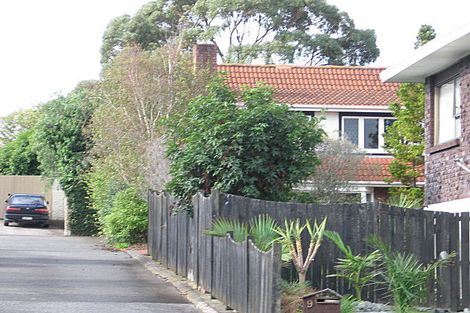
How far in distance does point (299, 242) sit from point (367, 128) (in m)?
20.6

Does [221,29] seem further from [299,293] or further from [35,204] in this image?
[299,293]

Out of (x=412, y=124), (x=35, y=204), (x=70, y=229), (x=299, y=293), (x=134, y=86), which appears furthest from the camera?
(x=35, y=204)

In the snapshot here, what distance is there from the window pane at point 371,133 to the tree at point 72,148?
11.5 metres

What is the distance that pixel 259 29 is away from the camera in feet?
193

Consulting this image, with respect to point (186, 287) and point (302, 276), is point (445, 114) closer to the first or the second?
point (186, 287)

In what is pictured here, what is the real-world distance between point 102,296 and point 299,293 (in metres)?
4.85

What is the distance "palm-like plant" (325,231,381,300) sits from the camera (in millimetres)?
15266

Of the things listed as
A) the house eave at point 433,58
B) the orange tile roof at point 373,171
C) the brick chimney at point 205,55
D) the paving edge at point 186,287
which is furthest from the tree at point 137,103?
the house eave at point 433,58

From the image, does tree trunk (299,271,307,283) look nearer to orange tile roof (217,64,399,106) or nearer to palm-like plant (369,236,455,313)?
palm-like plant (369,236,455,313)

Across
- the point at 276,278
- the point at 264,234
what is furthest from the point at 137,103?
the point at 276,278

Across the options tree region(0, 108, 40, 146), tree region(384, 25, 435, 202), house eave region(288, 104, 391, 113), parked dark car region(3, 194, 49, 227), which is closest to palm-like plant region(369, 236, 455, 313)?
tree region(384, 25, 435, 202)

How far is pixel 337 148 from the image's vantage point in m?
29.7

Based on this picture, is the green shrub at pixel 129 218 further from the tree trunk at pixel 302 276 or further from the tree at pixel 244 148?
the tree trunk at pixel 302 276

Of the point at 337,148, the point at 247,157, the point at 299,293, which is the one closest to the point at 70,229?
the point at 337,148
